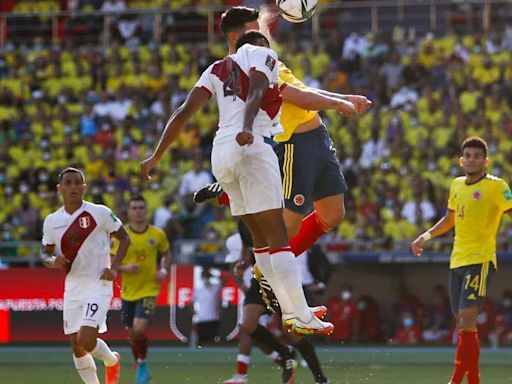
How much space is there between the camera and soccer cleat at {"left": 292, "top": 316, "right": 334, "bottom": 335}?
895 cm

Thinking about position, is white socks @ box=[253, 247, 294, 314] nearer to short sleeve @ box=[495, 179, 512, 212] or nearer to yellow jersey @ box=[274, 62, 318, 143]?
yellow jersey @ box=[274, 62, 318, 143]

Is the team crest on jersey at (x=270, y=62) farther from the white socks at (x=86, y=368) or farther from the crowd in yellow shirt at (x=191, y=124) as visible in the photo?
the crowd in yellow shirt at (x=191, y=124)

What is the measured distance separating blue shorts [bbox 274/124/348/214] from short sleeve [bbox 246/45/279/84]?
1320 mm

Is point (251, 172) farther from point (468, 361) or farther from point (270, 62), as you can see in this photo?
point (468, 361)

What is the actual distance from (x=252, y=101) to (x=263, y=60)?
36cm

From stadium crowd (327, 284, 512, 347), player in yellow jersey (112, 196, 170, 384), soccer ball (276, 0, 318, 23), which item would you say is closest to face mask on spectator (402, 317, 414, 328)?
stadium crowd (327, 284, 512, 347)

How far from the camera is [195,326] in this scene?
Answer: 19547 millimetres

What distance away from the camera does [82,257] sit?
12.0 meters

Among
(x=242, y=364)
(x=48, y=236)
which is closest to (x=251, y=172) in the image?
(x=48, y=236)

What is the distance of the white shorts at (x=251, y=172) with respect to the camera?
8.62 metres

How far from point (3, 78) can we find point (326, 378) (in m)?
15.5

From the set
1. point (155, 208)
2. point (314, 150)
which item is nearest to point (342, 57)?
point (155, 208)

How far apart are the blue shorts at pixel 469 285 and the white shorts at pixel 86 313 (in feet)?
11.2

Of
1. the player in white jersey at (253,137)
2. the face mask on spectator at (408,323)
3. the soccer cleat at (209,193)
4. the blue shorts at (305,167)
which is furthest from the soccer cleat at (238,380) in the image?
the face mask on spectator at (408,323)
